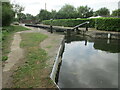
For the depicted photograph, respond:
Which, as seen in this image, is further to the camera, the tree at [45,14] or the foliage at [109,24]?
the tree at [45,14]

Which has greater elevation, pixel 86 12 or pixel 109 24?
pixel 86 12

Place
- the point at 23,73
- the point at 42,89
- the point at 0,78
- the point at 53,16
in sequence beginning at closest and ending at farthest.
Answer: the point at 42,89 → the point at 0,78 → the point at 23,73 → the point at 53,16

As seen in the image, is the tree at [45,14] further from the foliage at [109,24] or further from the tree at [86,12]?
the foliage at [109,24]

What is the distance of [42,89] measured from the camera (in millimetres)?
2211

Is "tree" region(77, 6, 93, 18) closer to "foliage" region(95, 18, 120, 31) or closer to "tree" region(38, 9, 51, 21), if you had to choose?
"tree" region(38, 9, 51, 21)

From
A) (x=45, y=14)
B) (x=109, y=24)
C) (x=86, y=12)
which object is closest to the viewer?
(x=109, y=24)

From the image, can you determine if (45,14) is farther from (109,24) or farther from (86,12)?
(109,24)

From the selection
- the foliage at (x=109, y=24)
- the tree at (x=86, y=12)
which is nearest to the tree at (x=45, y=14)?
the tree at (x=86, y=12)

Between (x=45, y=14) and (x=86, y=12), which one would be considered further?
(x=86, y=12)

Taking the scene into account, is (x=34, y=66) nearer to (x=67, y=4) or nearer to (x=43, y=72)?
(x=43, y=72)

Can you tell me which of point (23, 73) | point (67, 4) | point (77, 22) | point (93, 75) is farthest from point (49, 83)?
point (67, 4)

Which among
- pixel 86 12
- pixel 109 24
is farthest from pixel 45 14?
pixel 109 24

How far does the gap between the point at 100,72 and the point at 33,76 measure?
2370 millimetres

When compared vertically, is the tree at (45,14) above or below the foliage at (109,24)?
above
